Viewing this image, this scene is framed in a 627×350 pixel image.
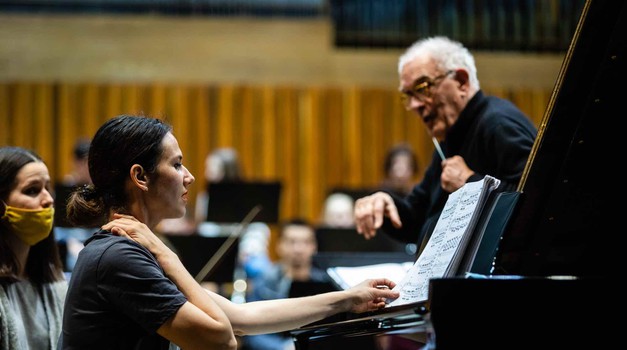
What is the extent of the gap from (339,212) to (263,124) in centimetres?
189

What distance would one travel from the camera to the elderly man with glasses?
3.03 m

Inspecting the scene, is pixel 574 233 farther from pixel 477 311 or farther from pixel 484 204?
pixel 477 311

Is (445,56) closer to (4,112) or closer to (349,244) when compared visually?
(349,244)

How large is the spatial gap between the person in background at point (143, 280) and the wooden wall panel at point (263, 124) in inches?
215

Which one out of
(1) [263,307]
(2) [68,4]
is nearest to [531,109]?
(2) [68,4]

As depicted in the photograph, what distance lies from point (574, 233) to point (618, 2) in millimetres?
528

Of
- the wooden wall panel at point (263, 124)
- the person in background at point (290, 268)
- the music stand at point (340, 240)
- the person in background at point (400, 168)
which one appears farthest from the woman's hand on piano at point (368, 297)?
the wooden wall panel at point (263, 124)

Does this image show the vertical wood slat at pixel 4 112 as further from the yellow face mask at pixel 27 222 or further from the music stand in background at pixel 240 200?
the yellow face mask at pixel 27 222

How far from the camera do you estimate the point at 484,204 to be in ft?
6.53

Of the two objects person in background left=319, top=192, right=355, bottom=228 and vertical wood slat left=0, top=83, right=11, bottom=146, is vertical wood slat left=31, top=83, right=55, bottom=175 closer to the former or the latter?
vertical wood slat left=0, top=83, right=11, bottom=146

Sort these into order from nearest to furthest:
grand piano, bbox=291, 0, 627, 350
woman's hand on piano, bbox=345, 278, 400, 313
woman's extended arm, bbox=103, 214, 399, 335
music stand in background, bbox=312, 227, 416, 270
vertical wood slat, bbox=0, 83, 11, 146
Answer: grand piano, bbox=291, 0, 627, 350
woman's extended arm, bbox=103, 214, 399, 335
woman's hand on piano, bbox=345, 278, 400, 313
music stand in background, bbox=312, 227, 416, 270
vertical wood slat, bbox=0, 83, 11, 146

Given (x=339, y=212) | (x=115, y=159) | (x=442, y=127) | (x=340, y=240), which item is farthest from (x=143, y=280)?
(x=339, y=212)

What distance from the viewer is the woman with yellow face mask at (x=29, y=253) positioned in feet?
9.68

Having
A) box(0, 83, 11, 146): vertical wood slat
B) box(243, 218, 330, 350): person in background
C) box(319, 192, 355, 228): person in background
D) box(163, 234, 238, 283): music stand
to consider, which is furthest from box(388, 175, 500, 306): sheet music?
box(0, 83, 11, 146): vertical wood slat
